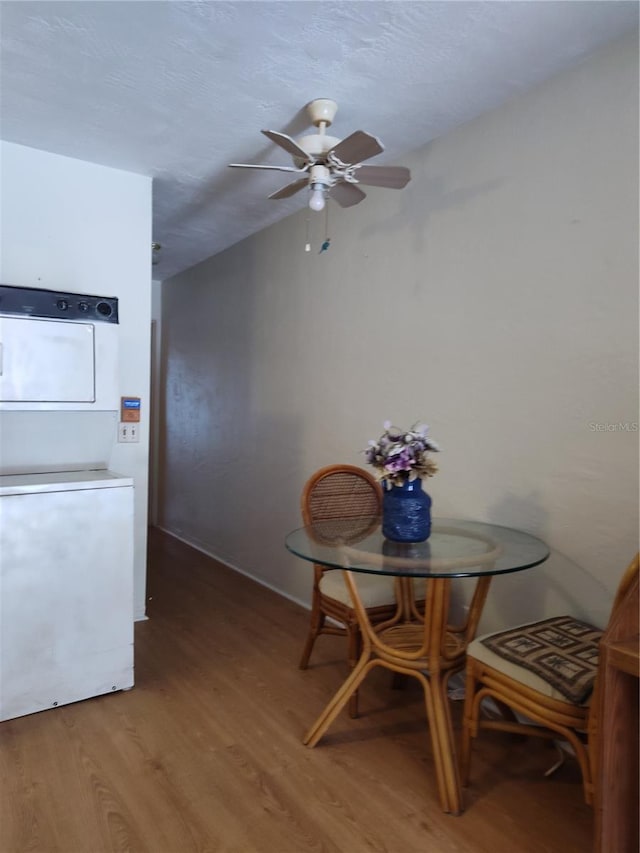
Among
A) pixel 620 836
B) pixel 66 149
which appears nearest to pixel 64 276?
pixel 66 149

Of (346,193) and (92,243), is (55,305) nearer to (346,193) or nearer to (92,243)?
(92,243)

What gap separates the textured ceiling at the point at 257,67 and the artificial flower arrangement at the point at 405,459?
132 centimetres

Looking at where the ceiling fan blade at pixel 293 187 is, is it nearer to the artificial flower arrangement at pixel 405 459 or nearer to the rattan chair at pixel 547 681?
the artificial flower arrangement at pixel 405 459

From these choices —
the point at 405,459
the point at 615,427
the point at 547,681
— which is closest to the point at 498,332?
the point at 615,427

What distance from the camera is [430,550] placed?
6.34 feet

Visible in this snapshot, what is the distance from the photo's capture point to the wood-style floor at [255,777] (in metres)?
1.62

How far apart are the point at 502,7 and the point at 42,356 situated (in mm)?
2142

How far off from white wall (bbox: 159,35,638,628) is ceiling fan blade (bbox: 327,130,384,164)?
0.64m

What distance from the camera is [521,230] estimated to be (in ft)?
7.39

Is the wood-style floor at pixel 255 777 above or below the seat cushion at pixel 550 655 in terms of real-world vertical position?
below

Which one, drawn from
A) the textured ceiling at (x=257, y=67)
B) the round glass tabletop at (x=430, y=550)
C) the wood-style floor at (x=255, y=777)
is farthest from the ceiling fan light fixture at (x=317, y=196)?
the wood-style floor at (x=255, y=777)

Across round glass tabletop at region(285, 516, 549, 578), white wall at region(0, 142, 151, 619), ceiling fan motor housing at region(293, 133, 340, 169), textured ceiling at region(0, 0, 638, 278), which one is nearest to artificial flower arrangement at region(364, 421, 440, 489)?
round glass tabletop at region(285, 516, 549, 578)

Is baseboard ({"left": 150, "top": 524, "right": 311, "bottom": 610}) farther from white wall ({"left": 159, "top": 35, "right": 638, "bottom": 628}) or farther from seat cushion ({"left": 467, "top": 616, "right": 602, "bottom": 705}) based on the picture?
seat cushion ({"left": 467, "top": 616, "right": 602, "bottom": 705})

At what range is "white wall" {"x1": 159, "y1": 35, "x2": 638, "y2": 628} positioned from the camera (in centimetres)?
195
